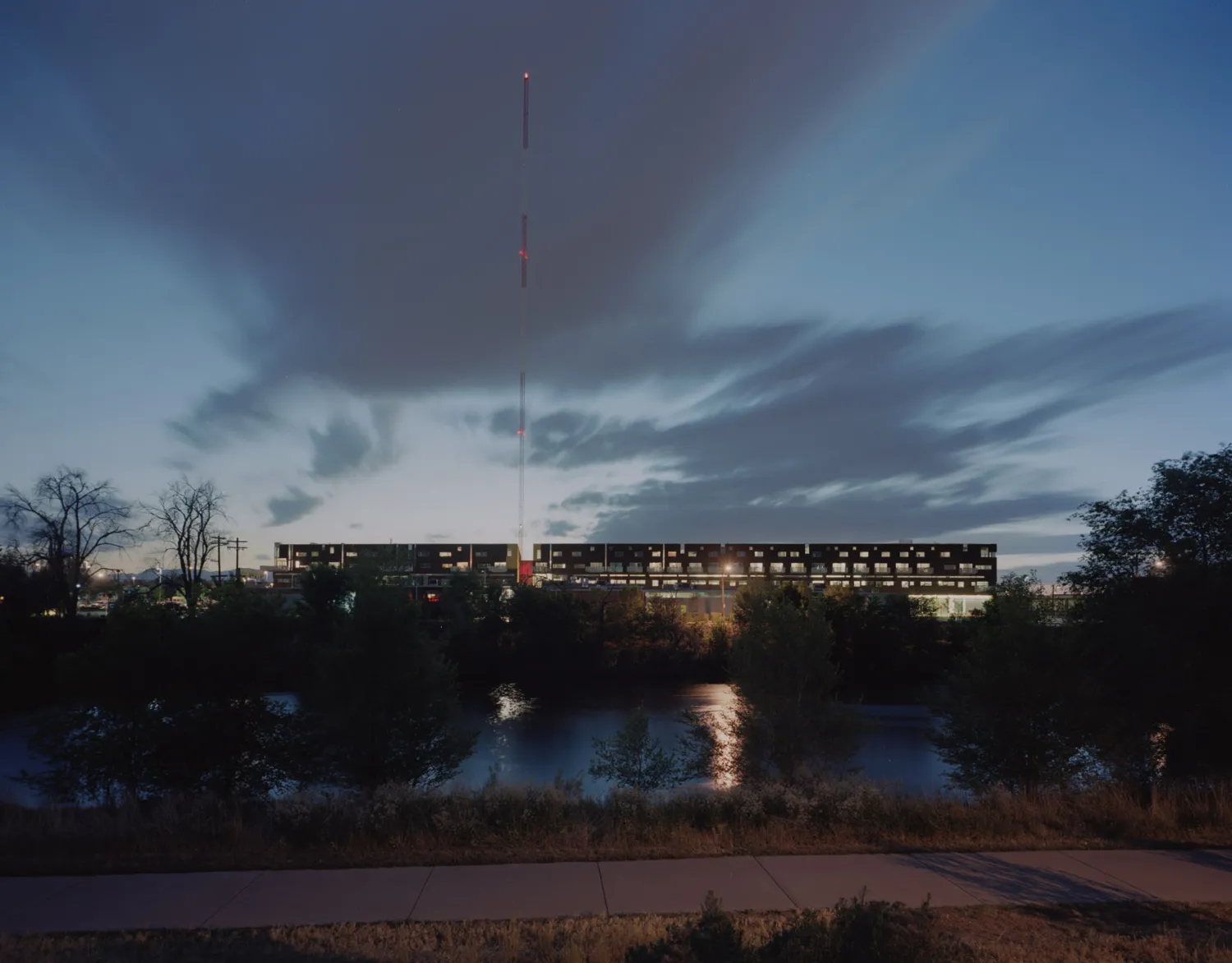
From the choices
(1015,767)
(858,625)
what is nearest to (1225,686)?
(1015,767)

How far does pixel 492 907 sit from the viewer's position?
6871 millimetres

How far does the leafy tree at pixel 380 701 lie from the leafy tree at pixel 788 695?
46.8 ft

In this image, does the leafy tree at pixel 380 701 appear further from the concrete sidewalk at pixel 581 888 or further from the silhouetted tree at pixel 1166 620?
the silhouetted tree at pixel 1166 620

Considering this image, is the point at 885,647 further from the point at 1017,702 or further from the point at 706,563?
the point at 706,563

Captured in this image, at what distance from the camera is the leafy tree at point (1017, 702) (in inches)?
916

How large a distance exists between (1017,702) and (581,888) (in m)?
20.8

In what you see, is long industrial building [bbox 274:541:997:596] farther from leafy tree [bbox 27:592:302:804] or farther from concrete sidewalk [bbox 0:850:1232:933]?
concrete sidewalk [bbox 0:850:1232:933]

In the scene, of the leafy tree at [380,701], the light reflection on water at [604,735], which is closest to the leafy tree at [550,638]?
the light reflection on water at [604,735]

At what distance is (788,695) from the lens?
3141cm

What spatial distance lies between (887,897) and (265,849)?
5.93 metres

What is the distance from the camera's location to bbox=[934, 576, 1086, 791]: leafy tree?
2327cm

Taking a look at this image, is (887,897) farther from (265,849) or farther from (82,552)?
(82,552)

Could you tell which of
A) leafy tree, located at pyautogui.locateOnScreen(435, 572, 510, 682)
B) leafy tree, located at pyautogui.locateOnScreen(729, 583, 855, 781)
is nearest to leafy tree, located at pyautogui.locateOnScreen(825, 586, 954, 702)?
leafy tree, located at pyautogui.locateOnScreen(435, 572, 510, 682)

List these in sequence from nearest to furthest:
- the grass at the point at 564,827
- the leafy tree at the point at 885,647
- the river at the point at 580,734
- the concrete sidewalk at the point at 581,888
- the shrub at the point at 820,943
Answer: the shrub at the point at 820,943
the concrete sidewalk at the point at 581,888
the grass at the point at 564,827
the river at the point at 580,734
the leafy tree at the point at 885,647
